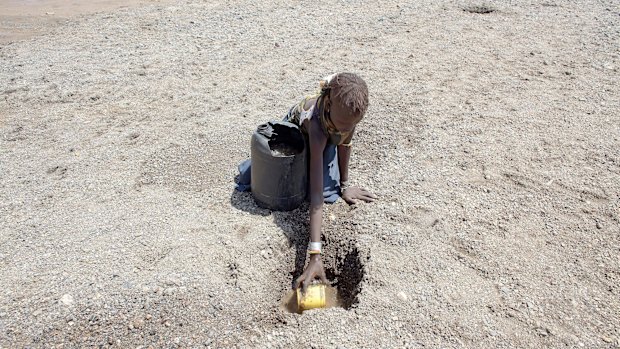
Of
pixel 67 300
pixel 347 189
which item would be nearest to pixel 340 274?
pixel 347 189

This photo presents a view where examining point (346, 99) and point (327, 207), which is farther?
point (327, 207)

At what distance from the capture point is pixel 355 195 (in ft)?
10.00

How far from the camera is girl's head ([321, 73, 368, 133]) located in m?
2.23

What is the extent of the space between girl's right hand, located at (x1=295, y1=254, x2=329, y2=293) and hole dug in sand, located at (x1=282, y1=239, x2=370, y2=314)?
5.8 inches

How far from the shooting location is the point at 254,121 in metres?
3.88

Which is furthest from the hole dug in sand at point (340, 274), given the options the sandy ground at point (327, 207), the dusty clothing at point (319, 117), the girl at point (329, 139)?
the dusty clothing at point (319, 117)

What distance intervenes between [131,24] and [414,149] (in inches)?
168

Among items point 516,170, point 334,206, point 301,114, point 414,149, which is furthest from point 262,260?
point 516,170

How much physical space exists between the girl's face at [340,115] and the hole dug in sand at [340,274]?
75 centimetres

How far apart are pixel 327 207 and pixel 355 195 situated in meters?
0.20

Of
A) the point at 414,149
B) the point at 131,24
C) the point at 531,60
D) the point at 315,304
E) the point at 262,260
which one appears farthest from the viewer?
the point at 131,24

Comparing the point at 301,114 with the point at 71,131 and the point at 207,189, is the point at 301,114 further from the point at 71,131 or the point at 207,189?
the point at 71,131

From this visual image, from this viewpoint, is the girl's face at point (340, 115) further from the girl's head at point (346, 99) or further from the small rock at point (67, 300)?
the small rock at point (67, 300)

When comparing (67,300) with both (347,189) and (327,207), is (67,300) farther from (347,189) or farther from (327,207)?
(347,189)
